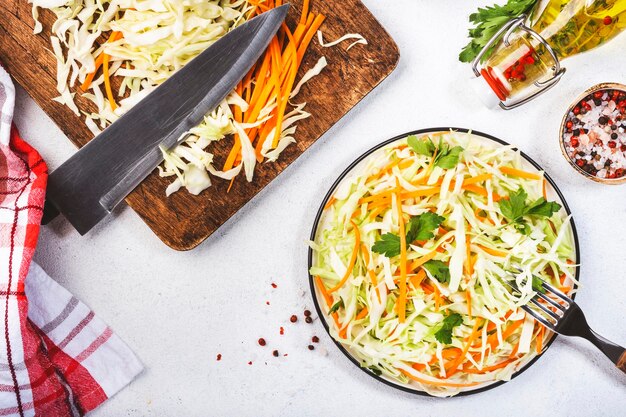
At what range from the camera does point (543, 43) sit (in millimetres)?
1873

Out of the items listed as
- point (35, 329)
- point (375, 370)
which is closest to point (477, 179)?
point (375, 370)

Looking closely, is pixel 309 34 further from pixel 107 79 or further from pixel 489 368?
pixel 489 368

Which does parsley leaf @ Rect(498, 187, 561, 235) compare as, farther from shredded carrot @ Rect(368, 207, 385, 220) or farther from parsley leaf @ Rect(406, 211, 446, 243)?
shredded carrot @ Rect(368, 207, 385, 220)

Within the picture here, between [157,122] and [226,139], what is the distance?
9.6 inches

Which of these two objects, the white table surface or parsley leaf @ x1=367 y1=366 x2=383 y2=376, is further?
the white table surface

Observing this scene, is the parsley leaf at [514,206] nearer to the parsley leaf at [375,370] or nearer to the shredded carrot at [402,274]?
the shredded carrot at [402,274]

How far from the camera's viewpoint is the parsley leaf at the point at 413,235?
1.78m

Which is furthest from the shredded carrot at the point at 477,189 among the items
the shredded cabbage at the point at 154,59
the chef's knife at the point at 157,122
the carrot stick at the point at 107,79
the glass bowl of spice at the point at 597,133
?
the carrot stick at the point at 107,79

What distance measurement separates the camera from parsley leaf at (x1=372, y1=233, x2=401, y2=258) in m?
1.79

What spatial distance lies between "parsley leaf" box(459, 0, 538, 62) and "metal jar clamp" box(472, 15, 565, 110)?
Result: 0.9 inches

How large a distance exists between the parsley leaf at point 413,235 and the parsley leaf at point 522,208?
0.22 meters

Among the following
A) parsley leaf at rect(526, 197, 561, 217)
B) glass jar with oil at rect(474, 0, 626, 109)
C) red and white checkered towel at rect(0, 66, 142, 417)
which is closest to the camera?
parsley leaf at rect(526, 197, 561, 217)

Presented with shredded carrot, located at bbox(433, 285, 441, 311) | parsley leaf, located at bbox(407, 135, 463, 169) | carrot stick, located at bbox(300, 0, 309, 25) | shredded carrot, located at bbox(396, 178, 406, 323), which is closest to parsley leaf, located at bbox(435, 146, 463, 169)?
parsley leaf, located at bbox(407, 135, 463, 169)

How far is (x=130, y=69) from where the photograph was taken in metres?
1.99
